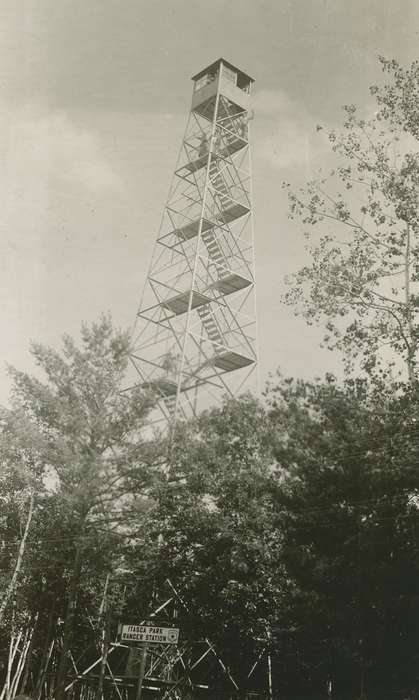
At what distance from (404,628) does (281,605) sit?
328 cm

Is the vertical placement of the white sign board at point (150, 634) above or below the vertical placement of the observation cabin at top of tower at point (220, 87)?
below

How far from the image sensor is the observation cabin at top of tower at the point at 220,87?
81.5ft

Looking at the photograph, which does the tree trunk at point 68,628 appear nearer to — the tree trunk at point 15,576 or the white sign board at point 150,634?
the tree trunk at point 15,576

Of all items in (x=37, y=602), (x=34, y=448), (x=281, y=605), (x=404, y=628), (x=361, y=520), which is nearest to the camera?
(x=404, y=628)

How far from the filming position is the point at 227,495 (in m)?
16.0

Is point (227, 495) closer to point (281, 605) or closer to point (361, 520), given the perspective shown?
point (281, 605)

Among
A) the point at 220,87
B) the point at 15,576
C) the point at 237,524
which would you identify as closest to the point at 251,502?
the point at 237,524

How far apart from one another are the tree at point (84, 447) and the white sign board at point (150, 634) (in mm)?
4275

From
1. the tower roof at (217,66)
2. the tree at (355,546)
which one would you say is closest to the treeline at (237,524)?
the tree at (355,546)

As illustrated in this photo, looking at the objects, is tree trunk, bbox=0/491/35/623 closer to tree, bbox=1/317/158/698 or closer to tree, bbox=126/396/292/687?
tree, bbox=1/317/158/698

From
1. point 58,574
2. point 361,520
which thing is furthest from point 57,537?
point 361,520

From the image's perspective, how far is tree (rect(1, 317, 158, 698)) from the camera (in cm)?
1498

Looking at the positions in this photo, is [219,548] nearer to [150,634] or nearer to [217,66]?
[150,634]

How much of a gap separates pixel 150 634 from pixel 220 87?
20.6m
